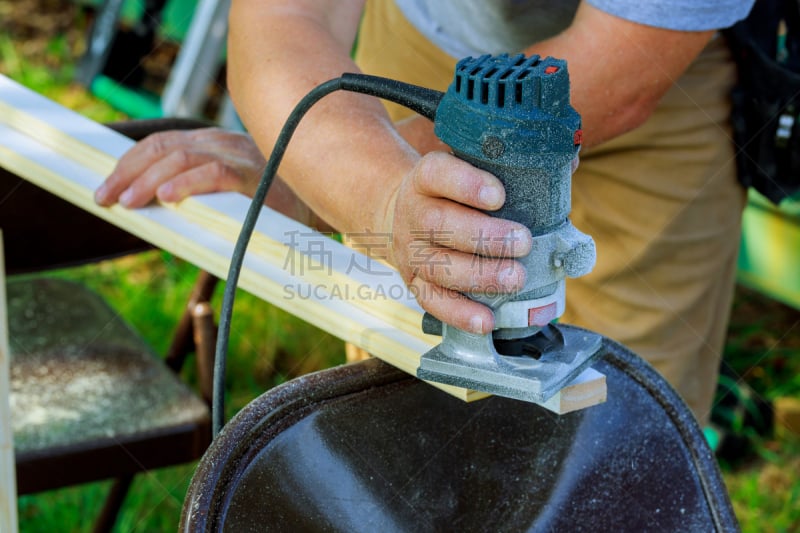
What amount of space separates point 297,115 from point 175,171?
A: 0.38 metres

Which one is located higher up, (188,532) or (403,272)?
(403,272)

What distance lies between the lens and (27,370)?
1521mm

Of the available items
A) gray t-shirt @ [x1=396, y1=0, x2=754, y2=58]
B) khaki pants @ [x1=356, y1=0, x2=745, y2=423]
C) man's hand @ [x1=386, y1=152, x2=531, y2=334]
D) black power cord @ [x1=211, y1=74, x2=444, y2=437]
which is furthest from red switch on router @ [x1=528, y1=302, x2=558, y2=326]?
khaki pants @ [x1=356, y1=0, x2=745, y2=423]

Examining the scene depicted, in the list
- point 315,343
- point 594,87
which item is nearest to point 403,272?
point 594,87

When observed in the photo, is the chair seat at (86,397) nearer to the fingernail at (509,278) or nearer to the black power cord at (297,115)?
the black power cord at (297,115)

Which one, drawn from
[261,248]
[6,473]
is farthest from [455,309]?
[6,473]

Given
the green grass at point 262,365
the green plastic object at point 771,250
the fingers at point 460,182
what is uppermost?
the fingers at point 460,182

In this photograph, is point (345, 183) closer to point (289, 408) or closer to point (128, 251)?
point (289, 408)

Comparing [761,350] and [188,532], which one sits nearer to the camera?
[188,532]

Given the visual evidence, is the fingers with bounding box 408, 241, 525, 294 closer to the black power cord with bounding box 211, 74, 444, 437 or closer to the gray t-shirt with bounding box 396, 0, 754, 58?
the black power cord with bounding box 211, 74, 444, 437

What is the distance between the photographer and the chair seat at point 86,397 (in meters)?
1.32

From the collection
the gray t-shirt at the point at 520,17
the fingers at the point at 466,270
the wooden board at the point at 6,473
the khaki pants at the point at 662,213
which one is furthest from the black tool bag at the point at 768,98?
the wooden board at the point at 6,473

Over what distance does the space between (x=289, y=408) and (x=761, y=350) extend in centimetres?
201

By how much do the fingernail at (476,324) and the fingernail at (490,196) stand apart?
97 millimetres
